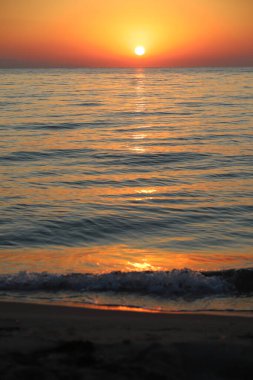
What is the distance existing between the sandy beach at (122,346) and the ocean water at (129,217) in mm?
957

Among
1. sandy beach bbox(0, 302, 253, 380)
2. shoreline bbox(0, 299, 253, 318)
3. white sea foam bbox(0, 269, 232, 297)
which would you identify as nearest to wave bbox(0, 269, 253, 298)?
white sea foam bbox(0, 269, 232, 297)

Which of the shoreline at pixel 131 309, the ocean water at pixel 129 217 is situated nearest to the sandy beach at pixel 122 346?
the shoreline at pixel 131 309

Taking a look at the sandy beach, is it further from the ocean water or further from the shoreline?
the ocean water

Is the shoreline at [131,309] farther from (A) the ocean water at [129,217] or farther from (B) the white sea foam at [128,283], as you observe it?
(B) the white sea foam at [128,283]

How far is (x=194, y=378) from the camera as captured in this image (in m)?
4.63

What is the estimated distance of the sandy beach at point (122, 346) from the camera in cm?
466

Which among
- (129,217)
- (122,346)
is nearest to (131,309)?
(122,346)

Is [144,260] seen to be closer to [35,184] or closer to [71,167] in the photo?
[35,184]

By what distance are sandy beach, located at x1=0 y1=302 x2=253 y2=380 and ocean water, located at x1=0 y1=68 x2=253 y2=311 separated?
957mm

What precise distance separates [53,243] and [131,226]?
206 centimetres

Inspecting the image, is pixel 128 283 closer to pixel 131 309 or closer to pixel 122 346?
pixel 131 309

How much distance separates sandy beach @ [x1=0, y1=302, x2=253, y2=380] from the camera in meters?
4.66

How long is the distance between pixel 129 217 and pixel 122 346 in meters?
7.61

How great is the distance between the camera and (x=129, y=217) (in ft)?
41.9
